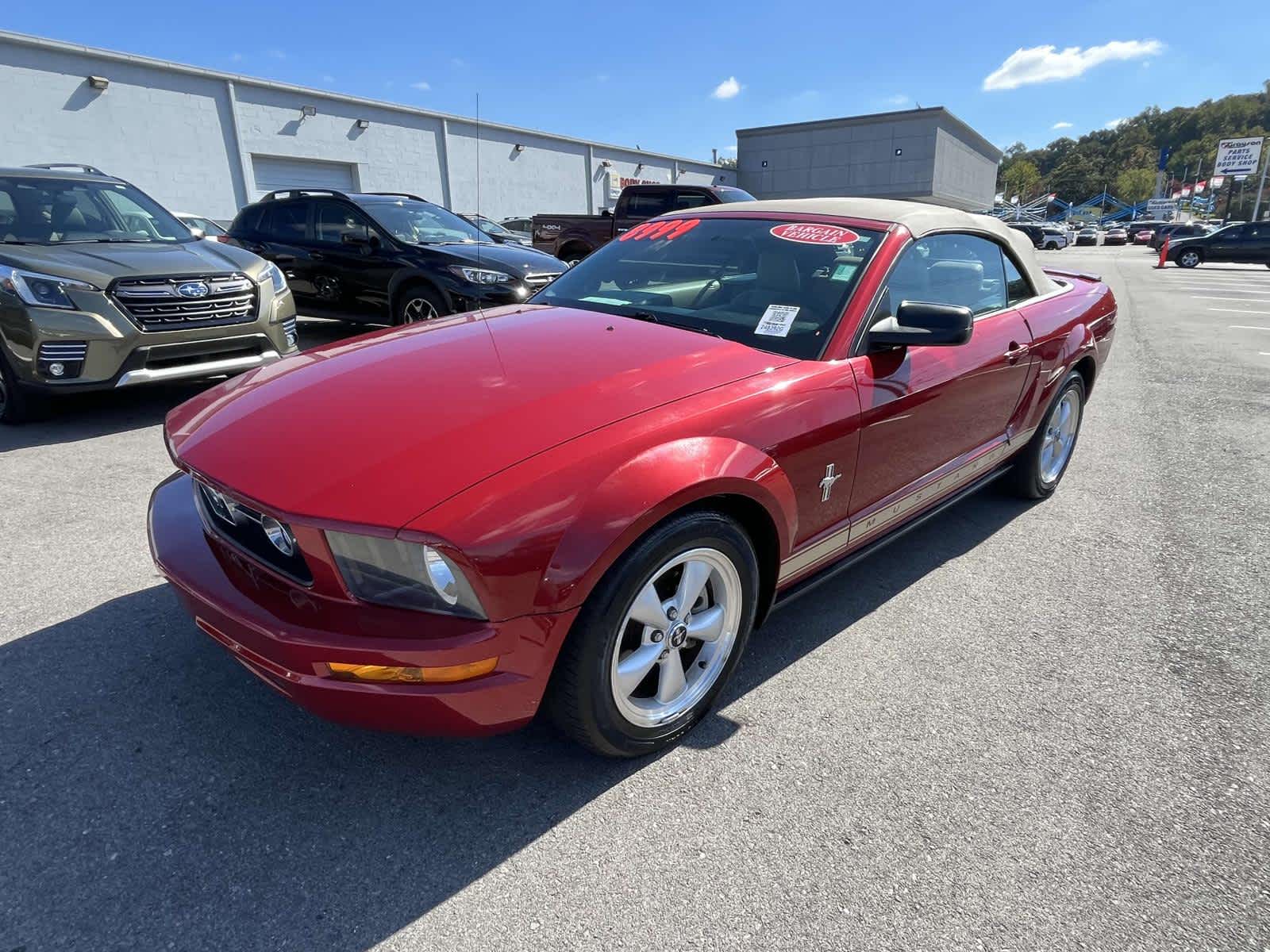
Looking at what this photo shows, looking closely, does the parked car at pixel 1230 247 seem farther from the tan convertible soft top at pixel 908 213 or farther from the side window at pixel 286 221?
the side window at pixel 286 221

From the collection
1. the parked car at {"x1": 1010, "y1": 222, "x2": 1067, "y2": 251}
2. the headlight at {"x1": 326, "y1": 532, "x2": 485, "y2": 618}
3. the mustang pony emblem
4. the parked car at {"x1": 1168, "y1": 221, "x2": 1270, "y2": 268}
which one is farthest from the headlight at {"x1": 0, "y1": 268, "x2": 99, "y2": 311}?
the parked car at {"x1": 1010, "y1": 222, "x2": 1067, "y2": 251}

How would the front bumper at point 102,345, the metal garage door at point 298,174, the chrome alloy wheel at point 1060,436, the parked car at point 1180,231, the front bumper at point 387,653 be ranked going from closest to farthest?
1. the front bumper at point 387,653
2. the chrome alloy wheel at point 1060,436
3. the front bumper at point 102,345
4. the metal garage door at point 298,174
5. the parked car at point 1180,231

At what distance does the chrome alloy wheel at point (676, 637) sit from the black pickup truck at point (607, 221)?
451 inches

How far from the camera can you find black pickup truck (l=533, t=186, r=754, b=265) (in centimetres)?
1335

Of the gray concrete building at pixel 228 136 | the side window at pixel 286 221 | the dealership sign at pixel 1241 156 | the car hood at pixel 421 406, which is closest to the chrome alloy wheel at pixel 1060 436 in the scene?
the car hood at pixel 421 406

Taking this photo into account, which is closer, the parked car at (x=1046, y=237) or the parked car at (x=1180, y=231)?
the parked car at (x=1180, y=231)

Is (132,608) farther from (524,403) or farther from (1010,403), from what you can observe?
(1010,403)

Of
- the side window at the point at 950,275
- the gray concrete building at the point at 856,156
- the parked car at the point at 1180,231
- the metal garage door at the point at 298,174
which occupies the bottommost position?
the side window at the point at 950,275

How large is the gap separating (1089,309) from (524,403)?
3.66 meters

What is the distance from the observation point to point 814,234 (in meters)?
2.98

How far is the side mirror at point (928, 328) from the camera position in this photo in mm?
2484

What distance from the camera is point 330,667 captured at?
1.70 meters

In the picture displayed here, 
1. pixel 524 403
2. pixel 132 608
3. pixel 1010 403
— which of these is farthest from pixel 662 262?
pixel 132 608

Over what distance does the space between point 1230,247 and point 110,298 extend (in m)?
34.7
